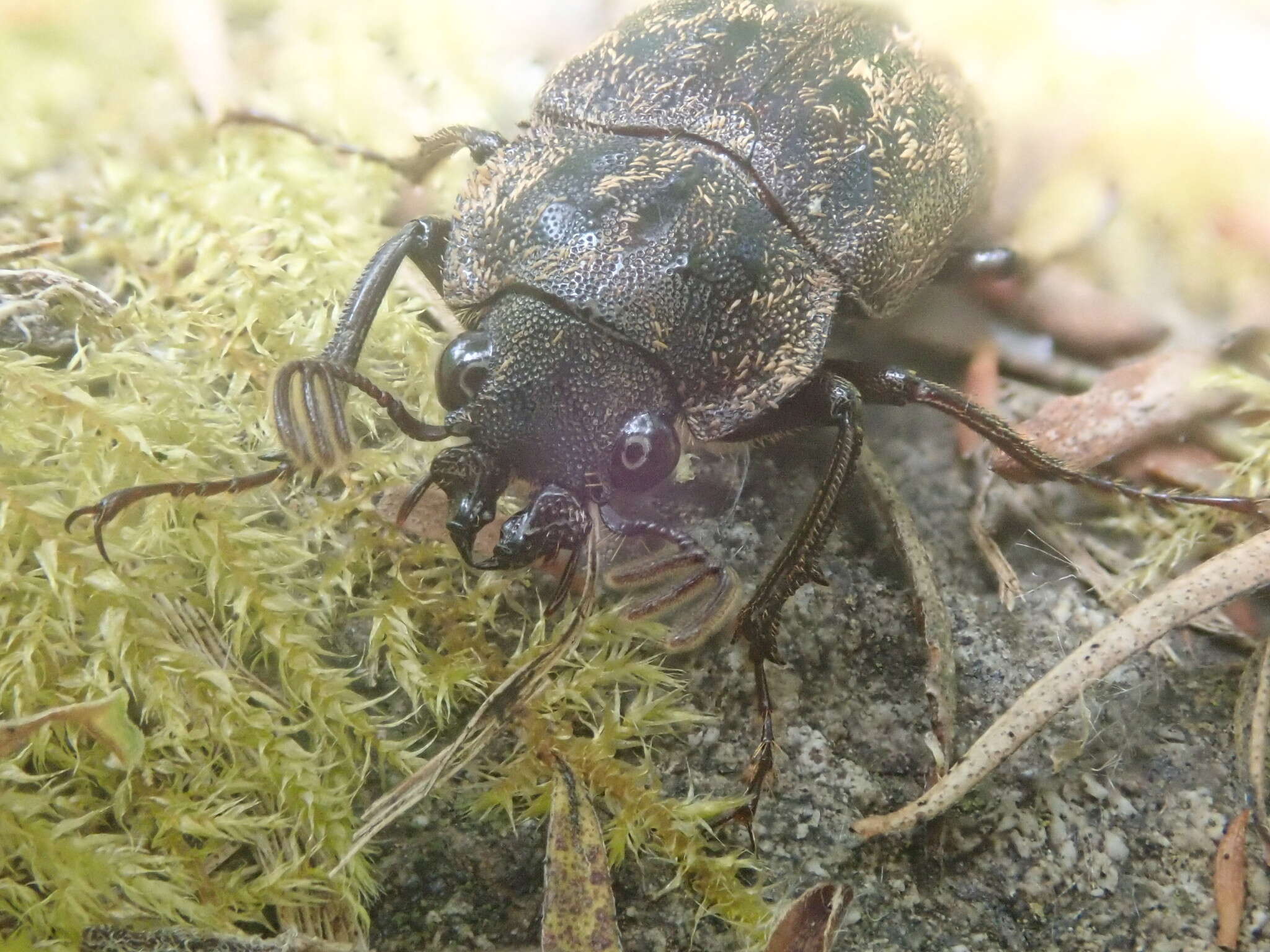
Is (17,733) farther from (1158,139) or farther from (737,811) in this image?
(1158,139)

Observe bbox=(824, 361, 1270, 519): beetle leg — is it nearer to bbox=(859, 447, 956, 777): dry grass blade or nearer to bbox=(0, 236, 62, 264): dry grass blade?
bbox=(859, 447, 956, 777): dry grass blade

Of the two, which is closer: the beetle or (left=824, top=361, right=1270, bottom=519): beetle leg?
the beetle

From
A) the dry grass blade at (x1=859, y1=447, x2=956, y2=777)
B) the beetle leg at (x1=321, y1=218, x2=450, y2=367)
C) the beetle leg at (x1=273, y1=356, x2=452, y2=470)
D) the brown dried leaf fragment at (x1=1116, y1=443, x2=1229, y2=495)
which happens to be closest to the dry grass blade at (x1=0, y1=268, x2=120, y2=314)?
the beetle leg at (x1=321, y1=218, x2=450, y2=367)

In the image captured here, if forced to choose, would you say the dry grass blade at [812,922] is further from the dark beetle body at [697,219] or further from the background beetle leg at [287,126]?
the background beetle leg at [287,126]

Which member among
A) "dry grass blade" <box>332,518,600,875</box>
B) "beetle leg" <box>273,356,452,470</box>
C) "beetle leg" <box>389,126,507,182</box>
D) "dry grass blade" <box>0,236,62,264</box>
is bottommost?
"dry grass blade" <box>332,518,600,875</box>

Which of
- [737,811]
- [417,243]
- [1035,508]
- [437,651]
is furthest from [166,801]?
[1035,508]

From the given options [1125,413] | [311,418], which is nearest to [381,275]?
[311,418]

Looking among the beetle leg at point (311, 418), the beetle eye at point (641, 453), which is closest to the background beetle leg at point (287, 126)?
the beetle leg at point (311, 418)
